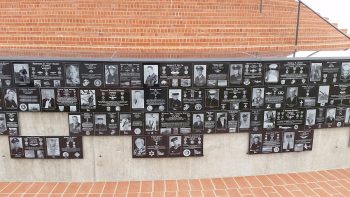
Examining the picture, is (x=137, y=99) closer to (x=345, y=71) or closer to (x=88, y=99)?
(x=88, y=99)

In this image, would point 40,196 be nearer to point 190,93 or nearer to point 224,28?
point 190,93

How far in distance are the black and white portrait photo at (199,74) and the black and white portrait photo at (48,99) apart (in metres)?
1.94

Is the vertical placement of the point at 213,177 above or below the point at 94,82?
below

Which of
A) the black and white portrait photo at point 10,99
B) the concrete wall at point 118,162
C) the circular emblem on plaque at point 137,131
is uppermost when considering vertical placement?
the black and white portrait photo at point 10,99

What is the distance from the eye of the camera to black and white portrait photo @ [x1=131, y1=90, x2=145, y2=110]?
416cm

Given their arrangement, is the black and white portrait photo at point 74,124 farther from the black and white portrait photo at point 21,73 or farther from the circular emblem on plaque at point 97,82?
the black and white portrait photo at point 21,73

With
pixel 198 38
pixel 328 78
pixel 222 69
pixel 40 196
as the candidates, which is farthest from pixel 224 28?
pixel 40 196

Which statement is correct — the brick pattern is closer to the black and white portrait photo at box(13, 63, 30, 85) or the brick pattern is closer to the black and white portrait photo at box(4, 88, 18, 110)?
the black and white portrait photo at box(13, 63, 30, 85)

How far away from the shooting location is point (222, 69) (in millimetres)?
4188

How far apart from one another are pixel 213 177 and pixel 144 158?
3.50ft

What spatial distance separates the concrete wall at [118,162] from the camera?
4266 millimetres

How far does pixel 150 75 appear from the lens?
162 inches

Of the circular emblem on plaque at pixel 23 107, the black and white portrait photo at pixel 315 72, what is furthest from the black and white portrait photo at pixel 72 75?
the black and white portrait photo at pixel 315 72

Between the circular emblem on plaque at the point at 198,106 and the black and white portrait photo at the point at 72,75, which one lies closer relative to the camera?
the black and white portrait photo at the point at 72,75
